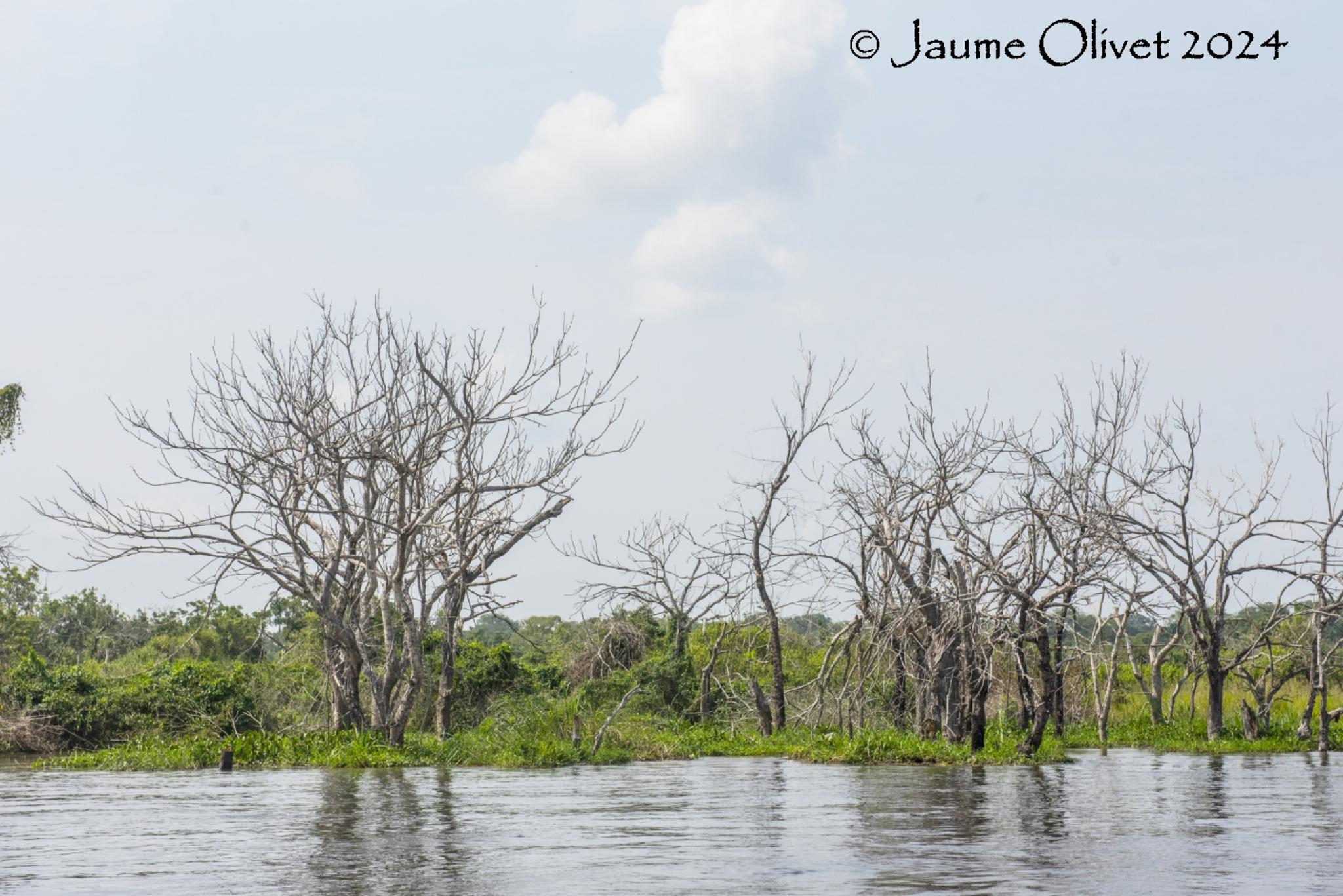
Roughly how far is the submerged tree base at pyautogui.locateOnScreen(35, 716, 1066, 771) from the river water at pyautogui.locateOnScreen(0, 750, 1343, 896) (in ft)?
5.53

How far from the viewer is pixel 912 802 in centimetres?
1739

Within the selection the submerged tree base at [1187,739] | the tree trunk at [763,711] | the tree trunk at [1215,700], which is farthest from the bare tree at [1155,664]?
the tree trunk at [763,711]

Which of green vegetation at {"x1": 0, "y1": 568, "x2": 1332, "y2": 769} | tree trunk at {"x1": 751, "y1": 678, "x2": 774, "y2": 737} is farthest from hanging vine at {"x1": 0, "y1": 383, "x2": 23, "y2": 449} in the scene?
tree trunk at {"x1": 751, "y1": 678, "x2": 774, "y2": 737}

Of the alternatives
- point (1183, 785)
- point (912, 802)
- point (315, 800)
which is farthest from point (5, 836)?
point (1183, 785)

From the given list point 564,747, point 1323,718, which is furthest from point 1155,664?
point 564,747

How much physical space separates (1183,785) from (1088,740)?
1160 centimetres

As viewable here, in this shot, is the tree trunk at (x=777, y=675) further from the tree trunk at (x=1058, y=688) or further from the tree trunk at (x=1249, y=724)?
the tree trunk at (x=1249, y=724)

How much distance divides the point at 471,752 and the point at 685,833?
41.4 feet

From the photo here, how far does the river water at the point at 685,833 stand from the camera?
10812 mm

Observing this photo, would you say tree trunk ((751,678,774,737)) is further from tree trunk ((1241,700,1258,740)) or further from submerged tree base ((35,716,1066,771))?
tree trunk ((1241,700,1258,740))

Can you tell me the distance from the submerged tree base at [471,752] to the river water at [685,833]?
5.53 feet

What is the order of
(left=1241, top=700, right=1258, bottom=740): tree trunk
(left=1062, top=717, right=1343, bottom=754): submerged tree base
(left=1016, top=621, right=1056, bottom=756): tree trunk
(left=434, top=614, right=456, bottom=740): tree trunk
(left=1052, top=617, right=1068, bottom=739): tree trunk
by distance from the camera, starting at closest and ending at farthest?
(left=1016, top=621, right=1056, bottom=756): tree trunk, (left=434, top=614, right=456, bottom=740): tree trunk, (left=1052, top=617, right=1068, bottom=739): tree trunk, (left=1062, top=717, right=1343, bottom=754): submerged tree base, (left=1241, top=700, right=1258, bottom=740): tree trunk

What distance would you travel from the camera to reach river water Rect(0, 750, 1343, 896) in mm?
10812

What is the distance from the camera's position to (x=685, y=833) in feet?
47.4
